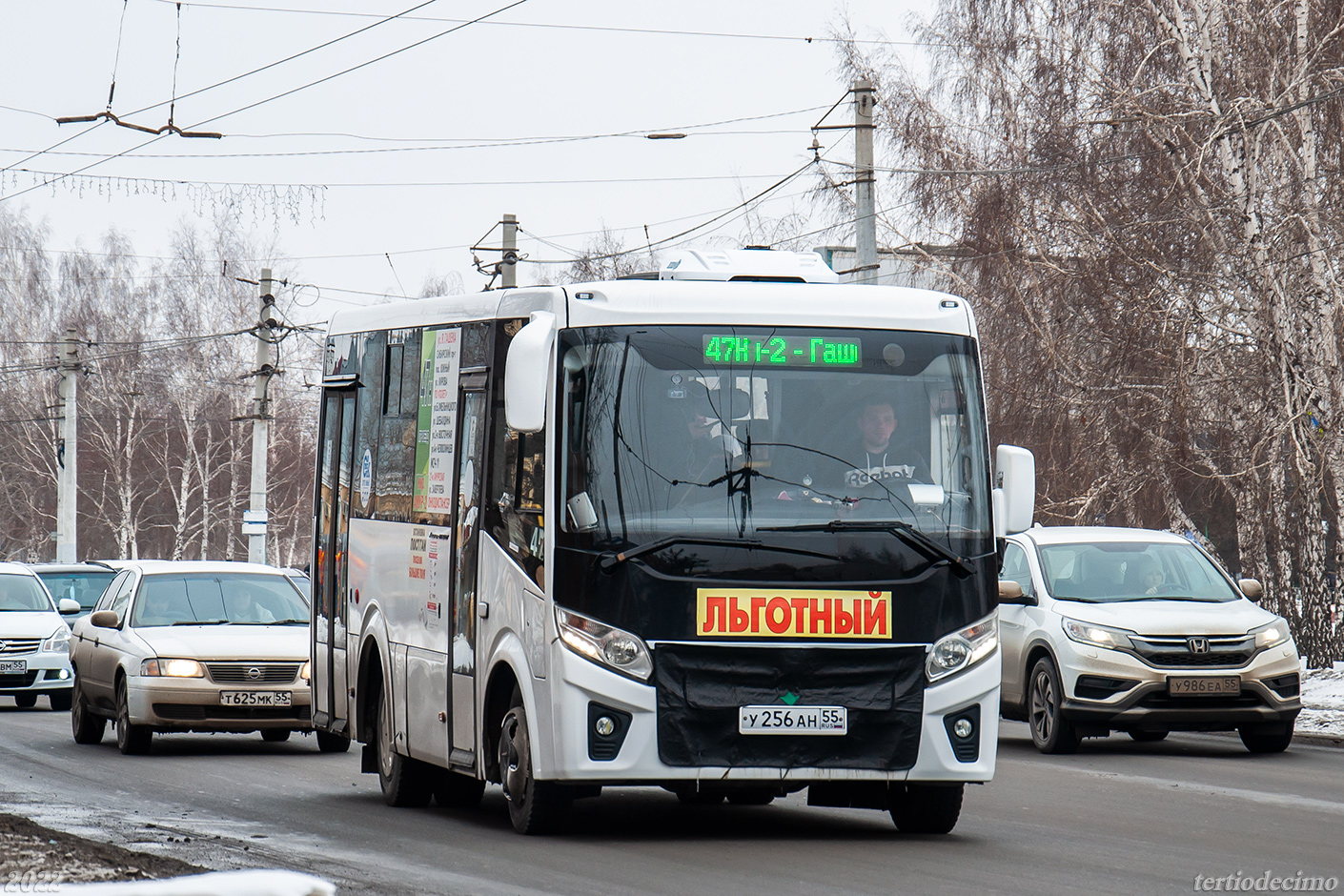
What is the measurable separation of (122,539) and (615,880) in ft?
226

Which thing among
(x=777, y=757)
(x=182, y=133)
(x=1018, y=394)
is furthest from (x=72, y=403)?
(x=777, y=757)

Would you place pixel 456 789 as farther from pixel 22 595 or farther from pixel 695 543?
pixel 22 595

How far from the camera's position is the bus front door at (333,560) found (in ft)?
42.9

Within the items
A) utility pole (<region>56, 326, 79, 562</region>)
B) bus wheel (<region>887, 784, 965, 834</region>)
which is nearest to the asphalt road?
bus wheel (<region>887, 784, 965, 834</region>)

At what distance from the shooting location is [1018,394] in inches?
1282

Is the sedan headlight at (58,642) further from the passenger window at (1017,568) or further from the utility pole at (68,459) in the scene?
the utility pole at (68,459)

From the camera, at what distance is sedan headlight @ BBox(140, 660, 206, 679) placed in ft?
54.3

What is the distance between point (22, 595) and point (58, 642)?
3.83 feet

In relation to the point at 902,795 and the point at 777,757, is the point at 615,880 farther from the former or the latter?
the point at 902,795

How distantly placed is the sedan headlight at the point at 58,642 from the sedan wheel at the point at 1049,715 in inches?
466

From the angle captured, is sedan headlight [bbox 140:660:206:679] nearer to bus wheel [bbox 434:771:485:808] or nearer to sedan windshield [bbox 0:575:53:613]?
bus wheel [bbox 434:771:485:808]

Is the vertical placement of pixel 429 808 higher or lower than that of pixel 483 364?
lower

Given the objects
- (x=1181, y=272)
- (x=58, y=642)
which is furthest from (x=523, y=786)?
(x=1181, y=272)

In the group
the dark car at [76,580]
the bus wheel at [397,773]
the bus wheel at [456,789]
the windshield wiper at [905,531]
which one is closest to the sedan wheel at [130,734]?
the bus wheel at [397,773]
